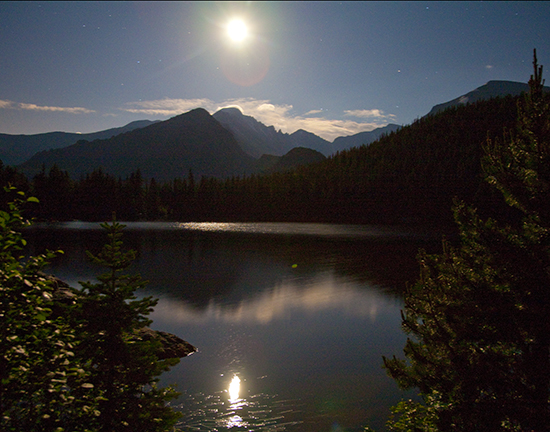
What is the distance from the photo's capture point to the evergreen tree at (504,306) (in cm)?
688

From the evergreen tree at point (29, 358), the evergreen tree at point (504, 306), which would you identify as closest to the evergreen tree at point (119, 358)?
the evergreen tree at point (29, 358)

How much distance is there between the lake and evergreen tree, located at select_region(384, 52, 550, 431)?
600 centimetres

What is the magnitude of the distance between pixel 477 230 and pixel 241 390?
11.8m

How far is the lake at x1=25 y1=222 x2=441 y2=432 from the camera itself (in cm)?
1310

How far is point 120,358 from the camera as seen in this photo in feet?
21.7

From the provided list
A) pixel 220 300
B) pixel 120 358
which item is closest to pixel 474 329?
pixel 120 358

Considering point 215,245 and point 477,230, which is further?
point 215,245

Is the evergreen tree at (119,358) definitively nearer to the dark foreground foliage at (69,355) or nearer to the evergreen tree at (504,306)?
the dark foreground foliage at (69,355)

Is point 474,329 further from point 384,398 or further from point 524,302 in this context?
point 384,398

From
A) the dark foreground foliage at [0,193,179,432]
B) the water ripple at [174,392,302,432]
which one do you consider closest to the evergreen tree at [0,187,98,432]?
the dark foreground foliage at [0,193,179,432]

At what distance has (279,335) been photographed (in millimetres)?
22438

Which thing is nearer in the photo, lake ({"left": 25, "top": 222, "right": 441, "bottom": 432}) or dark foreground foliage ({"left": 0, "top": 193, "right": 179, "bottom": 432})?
dark foreground foliage ({"left": 0, "top": 193, "right": 179, "bottom": 432})

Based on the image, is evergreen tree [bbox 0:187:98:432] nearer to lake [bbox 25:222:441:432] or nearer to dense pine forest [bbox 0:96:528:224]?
lake [bbox 25:222:441:432]

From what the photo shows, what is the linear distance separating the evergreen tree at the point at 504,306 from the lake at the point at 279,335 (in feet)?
19.7
